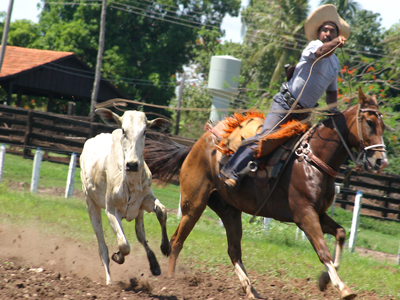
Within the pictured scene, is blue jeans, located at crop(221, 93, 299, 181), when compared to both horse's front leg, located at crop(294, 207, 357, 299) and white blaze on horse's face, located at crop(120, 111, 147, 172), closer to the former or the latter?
horse's front leg, located at crop(294, 207, 357, 299)

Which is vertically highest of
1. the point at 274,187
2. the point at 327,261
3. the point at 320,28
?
the point at 320,28

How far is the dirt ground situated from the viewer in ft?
15.4

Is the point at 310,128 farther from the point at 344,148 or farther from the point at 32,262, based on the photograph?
the point at 32,262

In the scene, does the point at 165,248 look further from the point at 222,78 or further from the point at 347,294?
the point at 222,78

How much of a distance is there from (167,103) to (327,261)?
29.0 m

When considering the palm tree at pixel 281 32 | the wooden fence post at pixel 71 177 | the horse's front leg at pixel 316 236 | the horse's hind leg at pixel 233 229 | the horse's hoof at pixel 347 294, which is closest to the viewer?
the horse's hoof at pixel 347 294

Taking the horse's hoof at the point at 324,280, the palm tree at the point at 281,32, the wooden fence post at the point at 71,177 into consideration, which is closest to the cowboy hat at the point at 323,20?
the horse's hoof at the point at 324,280

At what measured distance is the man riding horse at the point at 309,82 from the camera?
4.93 m

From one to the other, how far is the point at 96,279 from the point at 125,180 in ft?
4.46

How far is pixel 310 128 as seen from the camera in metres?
5.06

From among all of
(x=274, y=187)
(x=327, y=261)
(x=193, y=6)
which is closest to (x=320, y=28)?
(x=274, y=187)

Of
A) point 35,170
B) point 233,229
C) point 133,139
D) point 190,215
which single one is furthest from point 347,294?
point 35,170

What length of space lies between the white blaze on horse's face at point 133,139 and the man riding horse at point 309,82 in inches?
44.6

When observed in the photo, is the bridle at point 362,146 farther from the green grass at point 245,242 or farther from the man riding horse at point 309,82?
the green grass at point 245,242
